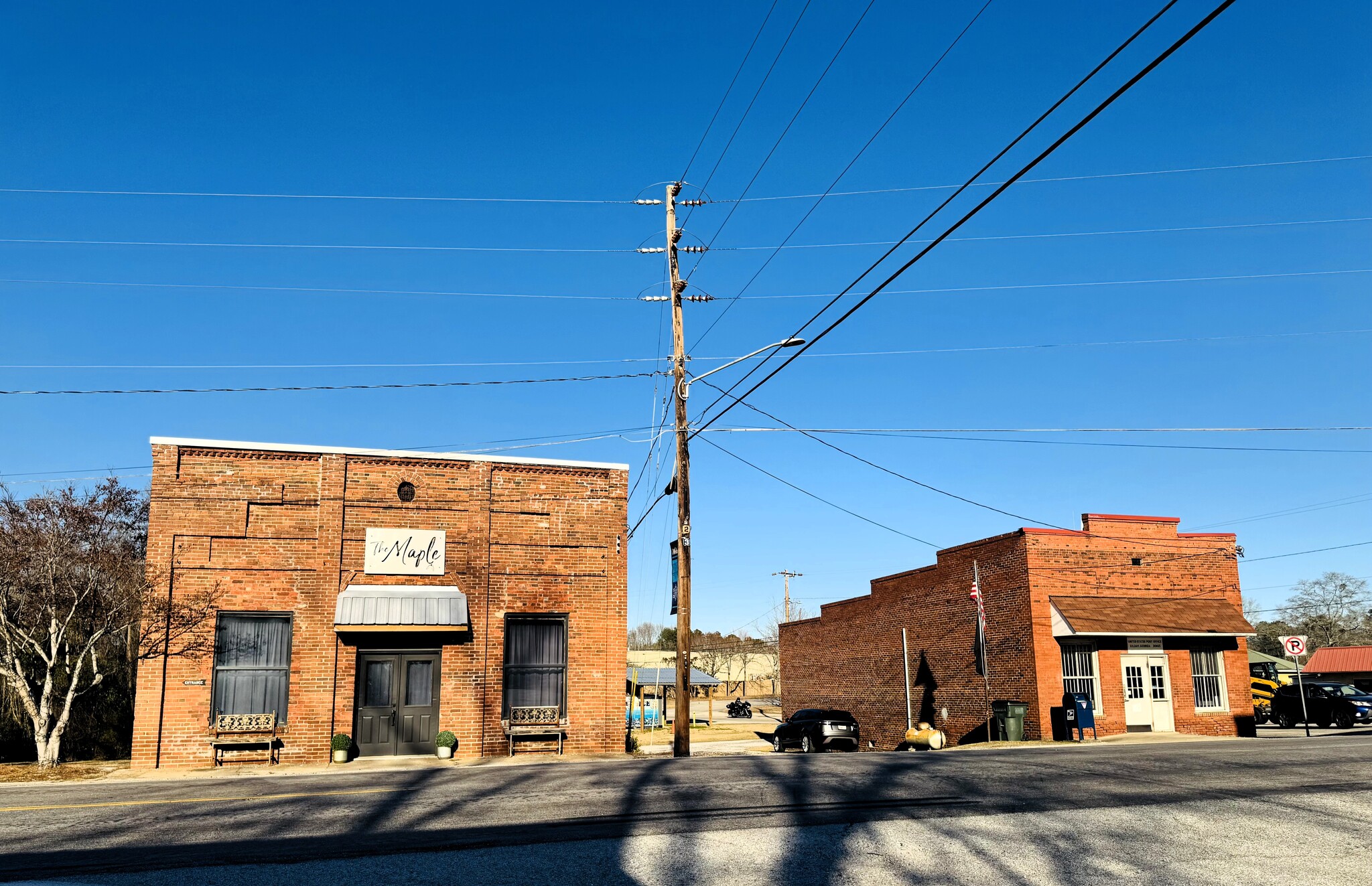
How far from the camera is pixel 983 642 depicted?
31.1 metres

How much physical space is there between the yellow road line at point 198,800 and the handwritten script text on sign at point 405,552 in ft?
31.1

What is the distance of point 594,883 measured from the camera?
899 centimetres

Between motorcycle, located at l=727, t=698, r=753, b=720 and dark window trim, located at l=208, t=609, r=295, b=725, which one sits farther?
motorcycle, located at l=727, t=698, r=753, b=720

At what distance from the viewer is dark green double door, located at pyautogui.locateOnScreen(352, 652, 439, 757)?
22.9m

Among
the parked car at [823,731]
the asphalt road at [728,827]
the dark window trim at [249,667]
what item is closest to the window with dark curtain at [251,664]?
the dark window trim at [249,667]

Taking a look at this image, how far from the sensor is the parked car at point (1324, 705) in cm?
Answer: 3534

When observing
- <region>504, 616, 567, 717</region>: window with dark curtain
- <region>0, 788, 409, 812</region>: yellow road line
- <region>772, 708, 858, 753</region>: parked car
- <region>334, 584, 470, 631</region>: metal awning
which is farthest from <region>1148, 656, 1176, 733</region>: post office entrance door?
<region>0, 788, 409, 812</region>: yellow road line

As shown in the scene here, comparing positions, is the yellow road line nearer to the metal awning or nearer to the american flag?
the metal awning

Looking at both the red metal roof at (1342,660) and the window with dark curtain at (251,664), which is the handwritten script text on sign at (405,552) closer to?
the window with dark curtain at (251,664)

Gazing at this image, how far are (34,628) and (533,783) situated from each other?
12896 mm

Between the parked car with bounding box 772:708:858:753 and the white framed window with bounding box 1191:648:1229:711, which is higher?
the white framed window with bounding box 1191:648:1229:711

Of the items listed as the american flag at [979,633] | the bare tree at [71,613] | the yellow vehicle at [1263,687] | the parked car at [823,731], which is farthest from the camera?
the yellow vehicle at [1263,687]

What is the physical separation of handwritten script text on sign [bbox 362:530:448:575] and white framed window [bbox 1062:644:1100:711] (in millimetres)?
18848

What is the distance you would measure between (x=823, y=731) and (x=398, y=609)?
46.9ft
